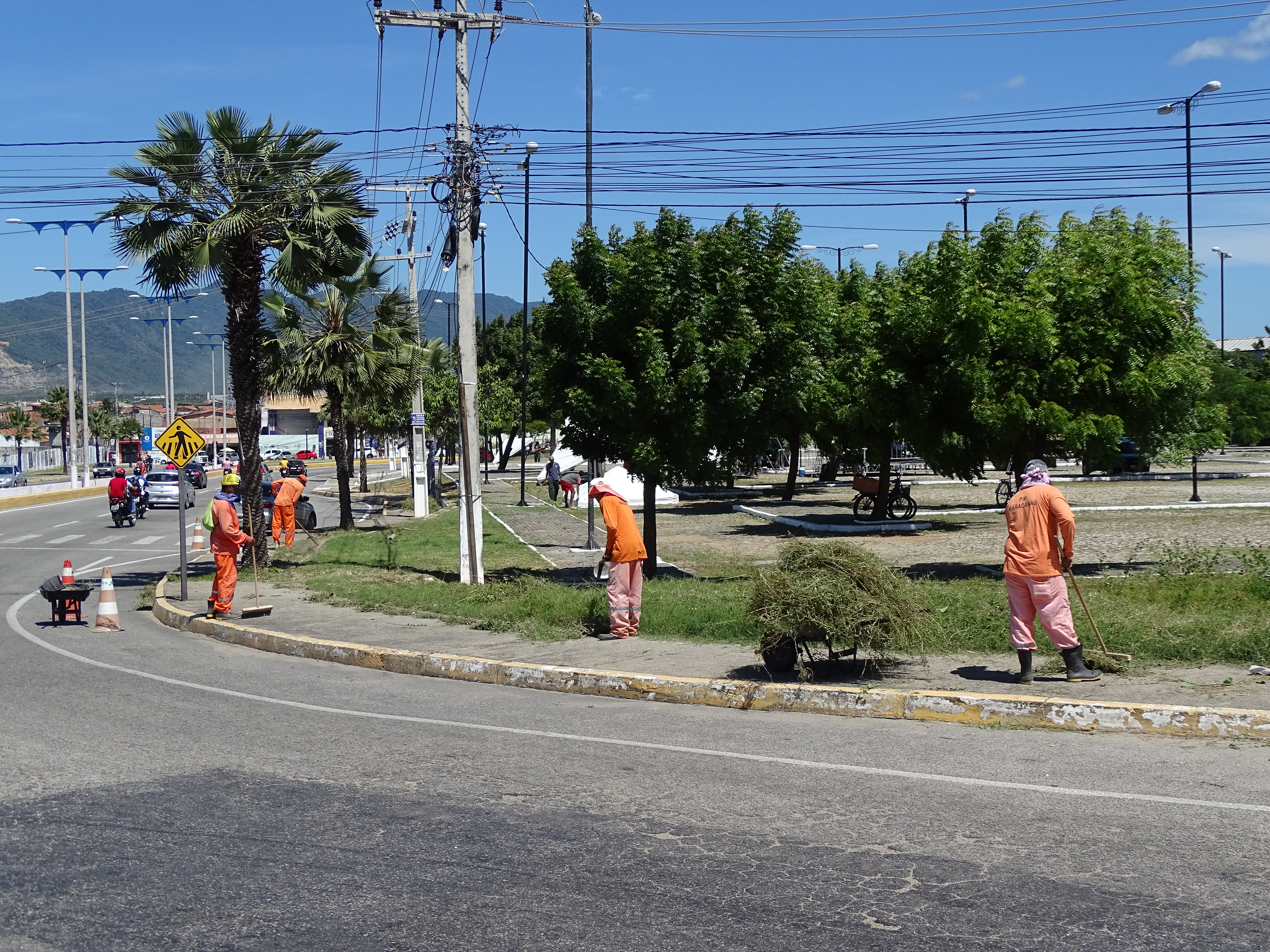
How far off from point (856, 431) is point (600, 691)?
23.6m

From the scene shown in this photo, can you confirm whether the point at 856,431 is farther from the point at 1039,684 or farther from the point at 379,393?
the point at 1039,684

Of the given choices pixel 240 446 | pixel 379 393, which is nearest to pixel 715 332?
pixel 240 446

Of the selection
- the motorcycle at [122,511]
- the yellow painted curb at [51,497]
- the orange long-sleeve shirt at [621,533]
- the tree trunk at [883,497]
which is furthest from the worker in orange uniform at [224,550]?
the yellow painted curb at [51,497]

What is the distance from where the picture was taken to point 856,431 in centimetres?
3288

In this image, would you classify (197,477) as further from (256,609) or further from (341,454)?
(256,609)

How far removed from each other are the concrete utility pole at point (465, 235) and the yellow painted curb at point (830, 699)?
5.12 meters

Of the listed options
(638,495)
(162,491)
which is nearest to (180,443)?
(638,495)

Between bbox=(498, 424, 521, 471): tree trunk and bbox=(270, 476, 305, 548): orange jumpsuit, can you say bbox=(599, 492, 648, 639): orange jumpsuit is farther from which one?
bbox=(498, 424, 521, 471): tree trunk

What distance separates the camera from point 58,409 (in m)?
121

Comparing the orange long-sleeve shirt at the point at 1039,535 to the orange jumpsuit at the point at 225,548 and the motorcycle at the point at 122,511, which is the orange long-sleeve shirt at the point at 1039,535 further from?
the motorcycle at the point at 122,511

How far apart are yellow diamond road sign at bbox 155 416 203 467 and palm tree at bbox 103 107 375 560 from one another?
2.10 m

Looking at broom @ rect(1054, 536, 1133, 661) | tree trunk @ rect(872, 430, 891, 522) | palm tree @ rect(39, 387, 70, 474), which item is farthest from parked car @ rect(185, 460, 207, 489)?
palm tree @ rect(39, 387, 70, 474)

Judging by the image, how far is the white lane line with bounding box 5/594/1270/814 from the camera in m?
6.56

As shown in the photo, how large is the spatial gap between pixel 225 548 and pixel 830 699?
8.81 meters
